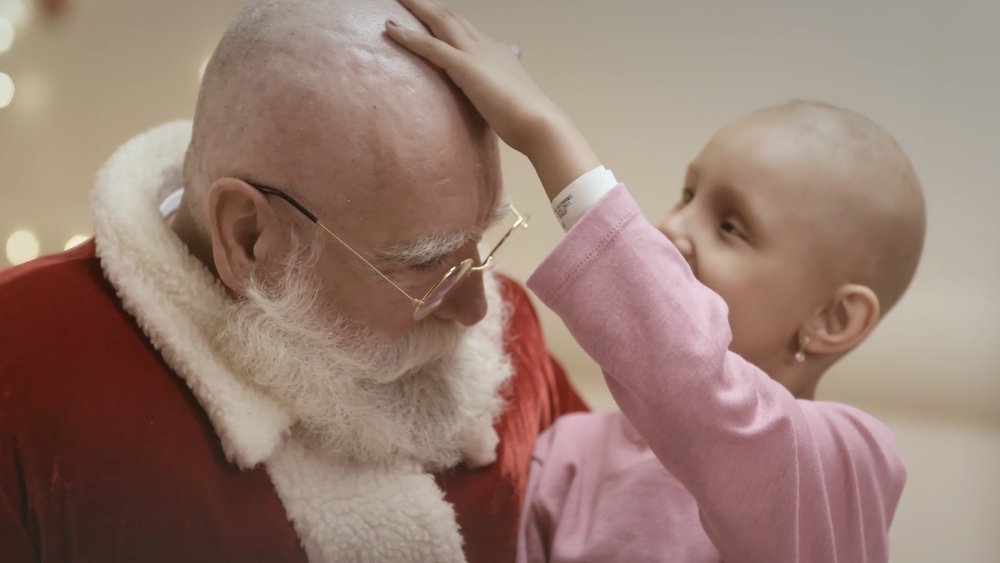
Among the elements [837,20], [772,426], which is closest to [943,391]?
[837,20]

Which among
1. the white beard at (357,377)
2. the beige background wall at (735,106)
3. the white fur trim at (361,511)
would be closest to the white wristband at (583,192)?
the beige background wall at (735,106)

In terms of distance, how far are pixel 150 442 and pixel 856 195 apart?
97 cm

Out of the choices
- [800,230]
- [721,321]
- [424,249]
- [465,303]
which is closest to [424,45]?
[424,249]

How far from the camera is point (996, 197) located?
163 centimetres

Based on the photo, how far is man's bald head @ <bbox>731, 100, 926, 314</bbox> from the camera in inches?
52.4

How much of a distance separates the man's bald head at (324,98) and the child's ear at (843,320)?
598 mm

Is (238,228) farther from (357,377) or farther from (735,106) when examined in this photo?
(735,106)

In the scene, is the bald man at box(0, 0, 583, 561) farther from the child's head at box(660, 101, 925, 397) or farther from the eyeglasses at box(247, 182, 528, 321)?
the child's head at box(660, 101, 925, 397)

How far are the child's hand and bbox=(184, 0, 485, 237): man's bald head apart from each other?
21 mm

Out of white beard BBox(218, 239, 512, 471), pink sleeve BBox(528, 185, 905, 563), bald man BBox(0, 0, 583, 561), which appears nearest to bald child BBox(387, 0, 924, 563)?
pink sleeve BBox(528, 185, 905, 563)

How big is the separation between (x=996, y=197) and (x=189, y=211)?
4.26ft

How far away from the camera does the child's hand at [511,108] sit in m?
1.08

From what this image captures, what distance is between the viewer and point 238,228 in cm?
116

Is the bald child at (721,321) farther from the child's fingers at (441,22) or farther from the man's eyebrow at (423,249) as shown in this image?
the man's eyebrow at (423,249)
